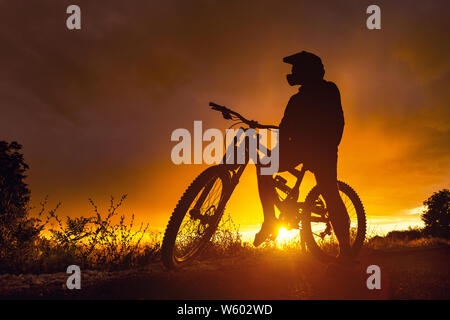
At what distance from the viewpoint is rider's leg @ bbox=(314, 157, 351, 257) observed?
4262 mm

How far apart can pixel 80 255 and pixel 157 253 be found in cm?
128

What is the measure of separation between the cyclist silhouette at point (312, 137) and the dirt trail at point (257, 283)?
53 cm

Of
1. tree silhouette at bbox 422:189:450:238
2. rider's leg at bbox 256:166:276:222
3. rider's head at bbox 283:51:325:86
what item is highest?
rider's head at bbox 283:51:325:86

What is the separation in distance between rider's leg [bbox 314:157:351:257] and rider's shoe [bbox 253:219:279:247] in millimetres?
750

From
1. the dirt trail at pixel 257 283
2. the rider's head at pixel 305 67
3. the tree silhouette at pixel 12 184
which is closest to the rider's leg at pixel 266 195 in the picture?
the dirt trail at pixel 257 283

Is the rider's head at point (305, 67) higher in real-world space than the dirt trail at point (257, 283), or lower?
higher

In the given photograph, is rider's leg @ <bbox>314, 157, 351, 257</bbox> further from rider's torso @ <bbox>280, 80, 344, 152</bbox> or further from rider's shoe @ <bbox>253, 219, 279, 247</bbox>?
rider's shoe @ <bbox>253, 219, 279, 247</bbox>

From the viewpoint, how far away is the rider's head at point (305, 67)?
169 inches

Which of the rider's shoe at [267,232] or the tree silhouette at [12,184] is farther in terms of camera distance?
Result: the tree silhouette at [12,184]

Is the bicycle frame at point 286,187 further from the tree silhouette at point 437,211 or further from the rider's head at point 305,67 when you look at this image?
the tree silhouette at point 437,211

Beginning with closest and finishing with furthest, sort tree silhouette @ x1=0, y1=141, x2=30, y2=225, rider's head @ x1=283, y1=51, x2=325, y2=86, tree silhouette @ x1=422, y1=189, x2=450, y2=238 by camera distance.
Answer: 1. rider's head @ x1=283, y1=51, x2=325, y2=86
2. tree silhouette @ x1=0, y1=141, x2=30, y2=225
3. tree silhouette @ x1=422, y1=189, x2=450, y2=238

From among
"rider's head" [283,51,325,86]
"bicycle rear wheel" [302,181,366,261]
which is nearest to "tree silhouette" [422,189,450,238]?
"bicycle rear wheel" [302,181,366,261]

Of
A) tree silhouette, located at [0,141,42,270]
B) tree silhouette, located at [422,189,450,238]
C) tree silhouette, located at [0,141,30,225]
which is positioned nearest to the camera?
tree silhouette, located at [0,141,42,270]
